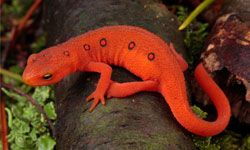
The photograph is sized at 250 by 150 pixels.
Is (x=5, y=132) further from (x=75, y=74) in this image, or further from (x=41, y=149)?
(x=75, y=74)

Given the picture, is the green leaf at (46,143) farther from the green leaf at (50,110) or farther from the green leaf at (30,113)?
the green leaf at (30,113)

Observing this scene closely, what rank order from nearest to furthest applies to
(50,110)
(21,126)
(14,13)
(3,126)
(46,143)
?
(46,143) → (50,110) → (21,126) → (3,126) → (14,13)

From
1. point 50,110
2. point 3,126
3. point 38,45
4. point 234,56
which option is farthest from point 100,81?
point 38,45

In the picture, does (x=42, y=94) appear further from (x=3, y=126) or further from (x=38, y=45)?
(x=38, y=45)

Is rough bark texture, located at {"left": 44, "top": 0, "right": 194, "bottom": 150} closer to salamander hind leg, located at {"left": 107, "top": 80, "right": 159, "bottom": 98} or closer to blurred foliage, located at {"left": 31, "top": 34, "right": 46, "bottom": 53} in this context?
salamander hind leg, located at {"left": 107, "top": 80, "right": 159, "bottom": 98}

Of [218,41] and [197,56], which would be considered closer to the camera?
[218,41]

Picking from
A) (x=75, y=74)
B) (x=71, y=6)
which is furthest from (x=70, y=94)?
(x=71, y=6)

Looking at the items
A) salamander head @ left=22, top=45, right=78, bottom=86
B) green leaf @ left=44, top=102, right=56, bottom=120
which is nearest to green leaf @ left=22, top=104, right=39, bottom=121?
green leaf @ left=44, top=102, right=56, bottom=120
